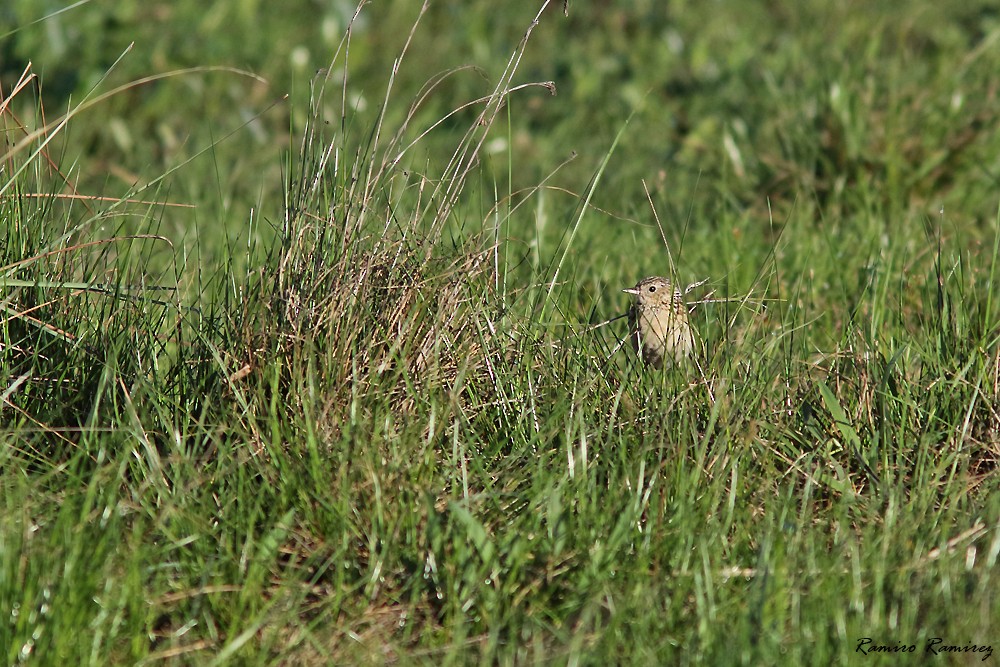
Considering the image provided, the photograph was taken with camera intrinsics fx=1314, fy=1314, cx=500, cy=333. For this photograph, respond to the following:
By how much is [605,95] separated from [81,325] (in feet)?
16.1

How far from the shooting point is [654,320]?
4.15 meters

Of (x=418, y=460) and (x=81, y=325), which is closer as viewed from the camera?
(x=418, y=460)

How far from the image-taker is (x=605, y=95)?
7.95 m

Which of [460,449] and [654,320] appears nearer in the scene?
[460,449]

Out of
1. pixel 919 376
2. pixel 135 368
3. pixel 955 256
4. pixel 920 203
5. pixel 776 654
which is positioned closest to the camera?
pixel 776 654

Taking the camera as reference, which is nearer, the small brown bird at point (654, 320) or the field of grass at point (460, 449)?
the field of grass at point (460, 449)

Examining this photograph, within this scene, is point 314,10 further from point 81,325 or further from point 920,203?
point 81,325

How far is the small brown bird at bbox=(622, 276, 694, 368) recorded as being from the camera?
160 inches

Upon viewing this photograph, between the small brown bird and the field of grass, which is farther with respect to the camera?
the small brown bird

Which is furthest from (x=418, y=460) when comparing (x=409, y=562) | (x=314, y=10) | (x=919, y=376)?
(x=314, y=10)

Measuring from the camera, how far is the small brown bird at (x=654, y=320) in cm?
405

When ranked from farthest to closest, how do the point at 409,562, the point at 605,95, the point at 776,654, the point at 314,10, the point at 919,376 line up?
the point at 314,10 < the point at 605,95 < the point at 919,376 < the point at 409,562 < the point at 776,654

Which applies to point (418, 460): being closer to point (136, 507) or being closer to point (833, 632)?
point (136, 507)

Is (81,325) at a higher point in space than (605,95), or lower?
higher
